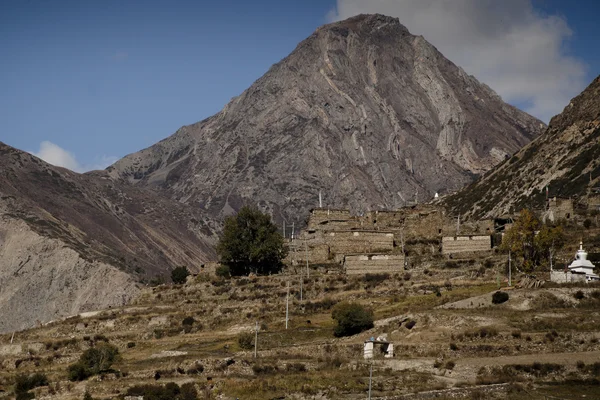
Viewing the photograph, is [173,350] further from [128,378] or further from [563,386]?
[563,386]

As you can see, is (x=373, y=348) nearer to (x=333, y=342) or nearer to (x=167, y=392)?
(x=333, y=342)

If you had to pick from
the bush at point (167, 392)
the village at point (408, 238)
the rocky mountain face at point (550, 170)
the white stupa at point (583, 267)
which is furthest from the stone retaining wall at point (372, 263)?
the rocky mountain face at point (550, 170)

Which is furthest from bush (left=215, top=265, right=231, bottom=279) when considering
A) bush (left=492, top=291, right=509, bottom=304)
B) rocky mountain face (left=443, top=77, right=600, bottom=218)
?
rocky mountain face (left=443, top=77, right=600, bottom=218)

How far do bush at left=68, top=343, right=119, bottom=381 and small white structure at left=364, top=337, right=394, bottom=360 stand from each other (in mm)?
17540

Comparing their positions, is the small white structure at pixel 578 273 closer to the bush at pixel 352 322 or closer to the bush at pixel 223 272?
the bush at pixel 352 322

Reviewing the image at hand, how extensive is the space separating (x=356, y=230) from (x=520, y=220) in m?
16.6

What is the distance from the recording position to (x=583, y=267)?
2712 inches

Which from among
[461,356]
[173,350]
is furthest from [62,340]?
[461,356]

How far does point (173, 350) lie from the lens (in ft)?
219

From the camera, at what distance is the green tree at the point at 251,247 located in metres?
91.3

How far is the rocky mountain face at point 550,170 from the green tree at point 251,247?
4845 cm

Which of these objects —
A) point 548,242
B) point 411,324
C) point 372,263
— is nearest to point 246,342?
point 411,324

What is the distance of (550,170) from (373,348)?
320 ft

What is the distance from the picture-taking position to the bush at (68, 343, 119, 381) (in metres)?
61.3
